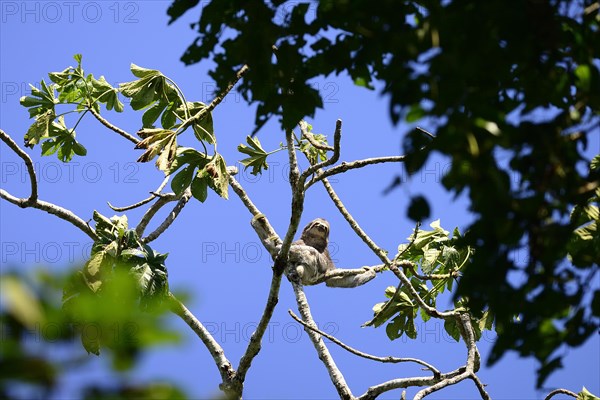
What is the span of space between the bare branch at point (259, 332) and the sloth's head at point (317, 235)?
3.62m

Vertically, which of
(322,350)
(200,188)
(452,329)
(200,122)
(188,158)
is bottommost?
(322,350)

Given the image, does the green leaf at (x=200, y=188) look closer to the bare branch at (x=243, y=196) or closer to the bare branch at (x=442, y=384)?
the bare branch at (x=243, y=196)

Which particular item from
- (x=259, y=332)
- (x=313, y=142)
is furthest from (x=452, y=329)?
(x=313, y=142)

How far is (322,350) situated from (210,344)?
114 centimetres

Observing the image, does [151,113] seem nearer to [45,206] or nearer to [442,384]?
[45,206]

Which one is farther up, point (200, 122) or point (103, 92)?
point (103, 92)

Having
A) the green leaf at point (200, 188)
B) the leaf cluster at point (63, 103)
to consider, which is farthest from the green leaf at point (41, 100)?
the green leaf at point (200, 188)

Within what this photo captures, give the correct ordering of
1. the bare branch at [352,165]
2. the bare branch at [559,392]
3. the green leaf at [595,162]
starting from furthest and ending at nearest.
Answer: the bare branch at [559,392] < the bare branch at [352,165] < the green leaf at [595,162]

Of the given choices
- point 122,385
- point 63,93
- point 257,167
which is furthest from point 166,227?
point 122,385

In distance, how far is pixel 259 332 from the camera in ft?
25.0

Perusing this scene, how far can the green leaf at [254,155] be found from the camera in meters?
8.50

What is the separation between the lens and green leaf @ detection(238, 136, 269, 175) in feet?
27.9

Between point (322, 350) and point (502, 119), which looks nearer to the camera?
point (502, 119)

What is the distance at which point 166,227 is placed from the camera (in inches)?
349
